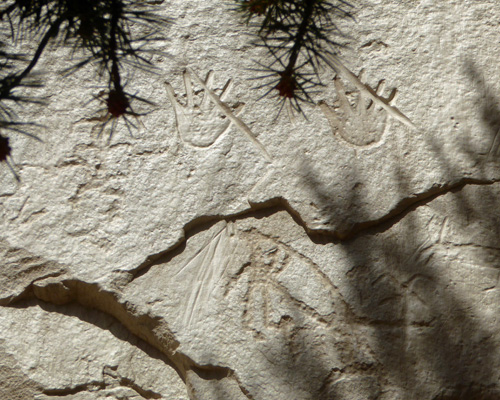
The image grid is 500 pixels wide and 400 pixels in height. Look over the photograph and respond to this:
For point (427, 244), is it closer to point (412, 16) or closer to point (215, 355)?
point (215, 355)

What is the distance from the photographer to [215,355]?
4.17 ft

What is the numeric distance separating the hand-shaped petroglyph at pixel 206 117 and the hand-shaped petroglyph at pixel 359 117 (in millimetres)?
195

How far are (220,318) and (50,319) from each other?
421 mm

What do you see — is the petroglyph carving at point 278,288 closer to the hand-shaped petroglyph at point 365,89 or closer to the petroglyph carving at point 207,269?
the petroglyph carving at point 207,269

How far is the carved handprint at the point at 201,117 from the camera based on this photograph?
148 centimetres

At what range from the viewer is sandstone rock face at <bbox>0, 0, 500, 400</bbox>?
4.15ft

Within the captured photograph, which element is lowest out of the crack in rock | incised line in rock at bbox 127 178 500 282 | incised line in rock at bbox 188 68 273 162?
the crack in rock

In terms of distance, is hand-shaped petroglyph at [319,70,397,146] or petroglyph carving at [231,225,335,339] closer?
petroglyph carving at [231,225,335,339]

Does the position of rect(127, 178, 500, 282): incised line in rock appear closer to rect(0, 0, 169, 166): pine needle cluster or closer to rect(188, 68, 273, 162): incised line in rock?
rect(188, 68, 273, 162): incised line in rock

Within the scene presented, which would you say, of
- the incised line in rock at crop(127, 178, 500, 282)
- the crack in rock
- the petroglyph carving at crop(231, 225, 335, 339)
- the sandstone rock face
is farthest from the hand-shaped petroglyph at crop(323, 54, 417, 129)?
the crack in rock

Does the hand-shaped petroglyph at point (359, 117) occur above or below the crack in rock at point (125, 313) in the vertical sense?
above

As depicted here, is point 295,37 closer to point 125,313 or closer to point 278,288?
point 278,288

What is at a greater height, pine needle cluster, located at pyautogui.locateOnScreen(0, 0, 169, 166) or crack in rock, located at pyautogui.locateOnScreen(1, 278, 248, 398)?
pine needle cluster, located at pyautogui.locateOnScreen(0, 0, 169, 166)

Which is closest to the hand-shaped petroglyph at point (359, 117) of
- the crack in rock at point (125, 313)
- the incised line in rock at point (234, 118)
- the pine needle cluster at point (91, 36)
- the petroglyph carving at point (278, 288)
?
the incised line in rock at point (234, 118)
